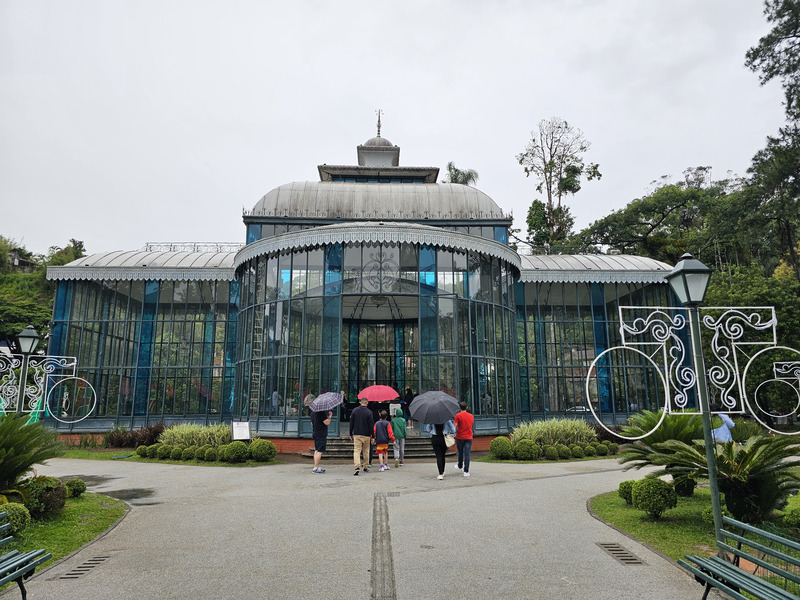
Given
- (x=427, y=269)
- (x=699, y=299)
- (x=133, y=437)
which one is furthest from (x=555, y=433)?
(x=133, y=437)

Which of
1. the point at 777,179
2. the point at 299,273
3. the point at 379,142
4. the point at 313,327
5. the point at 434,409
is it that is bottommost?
the point at 434,409

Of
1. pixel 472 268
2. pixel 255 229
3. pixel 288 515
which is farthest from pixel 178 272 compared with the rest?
pixel 288 515

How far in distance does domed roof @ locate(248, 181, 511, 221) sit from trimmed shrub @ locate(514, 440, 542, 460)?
12445 millimetres

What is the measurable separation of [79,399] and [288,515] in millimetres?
18038

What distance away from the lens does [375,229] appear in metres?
17.4

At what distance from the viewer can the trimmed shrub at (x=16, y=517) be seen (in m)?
6.28

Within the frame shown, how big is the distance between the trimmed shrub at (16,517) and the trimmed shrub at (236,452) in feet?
27.5

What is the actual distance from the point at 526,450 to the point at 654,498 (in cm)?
778

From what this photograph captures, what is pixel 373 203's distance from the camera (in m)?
25.0

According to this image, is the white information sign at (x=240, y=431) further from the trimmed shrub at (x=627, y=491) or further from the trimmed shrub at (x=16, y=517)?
the trimmed shrub at (x=627, y=491)

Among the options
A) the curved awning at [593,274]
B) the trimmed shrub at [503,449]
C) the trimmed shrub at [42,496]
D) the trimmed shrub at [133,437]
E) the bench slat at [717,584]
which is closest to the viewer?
the bench slat at [717,584]

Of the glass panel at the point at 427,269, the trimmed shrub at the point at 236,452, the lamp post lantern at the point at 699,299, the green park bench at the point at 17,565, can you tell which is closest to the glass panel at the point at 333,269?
the glass panel at the point at 427,269

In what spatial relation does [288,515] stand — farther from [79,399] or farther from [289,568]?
[79,399]

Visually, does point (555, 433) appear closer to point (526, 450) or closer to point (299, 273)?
point (526, 450)
